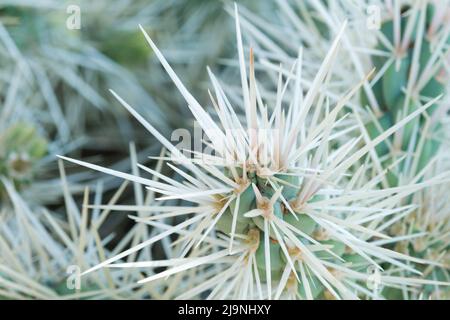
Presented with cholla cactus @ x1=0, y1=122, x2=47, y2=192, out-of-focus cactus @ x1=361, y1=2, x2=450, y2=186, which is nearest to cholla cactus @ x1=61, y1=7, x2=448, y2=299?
out-of-focus cactus @ x1=361, y1=2, x2=450, y2=186

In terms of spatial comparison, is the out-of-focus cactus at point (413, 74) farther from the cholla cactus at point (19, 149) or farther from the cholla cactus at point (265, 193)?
the cholla cactus at point (19, 149)

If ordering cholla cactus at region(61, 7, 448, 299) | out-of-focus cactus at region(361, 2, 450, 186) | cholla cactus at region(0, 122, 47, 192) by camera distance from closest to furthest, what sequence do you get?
cholla cactus at region(61, 7, 448, 299), out-of-focus cactus at region(361, 2, 450, 186), cholla cactus at region(0, 122, 47, 192)

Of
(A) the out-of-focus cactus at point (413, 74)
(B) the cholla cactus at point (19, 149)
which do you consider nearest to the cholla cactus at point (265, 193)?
(A) the out-of-focus cactus at point (413, 74)

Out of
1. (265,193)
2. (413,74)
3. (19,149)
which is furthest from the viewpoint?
(19,149)

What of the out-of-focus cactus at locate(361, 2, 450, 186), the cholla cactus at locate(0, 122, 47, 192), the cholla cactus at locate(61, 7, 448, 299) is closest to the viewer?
the cholla cactus at locate(61, 7, 448, 299)

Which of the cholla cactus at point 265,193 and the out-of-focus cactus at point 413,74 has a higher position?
the out-of-focus cactus at point 413,74

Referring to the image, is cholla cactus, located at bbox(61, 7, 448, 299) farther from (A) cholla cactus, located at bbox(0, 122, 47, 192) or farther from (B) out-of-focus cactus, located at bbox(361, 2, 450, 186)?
(A) cholla cactus, located at bbox(0, 122, 47, 192)

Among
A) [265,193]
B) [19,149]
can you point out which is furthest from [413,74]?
[19,149]

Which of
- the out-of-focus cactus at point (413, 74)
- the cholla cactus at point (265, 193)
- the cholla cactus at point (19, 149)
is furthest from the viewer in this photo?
the cholla cactus at point (19, 149)

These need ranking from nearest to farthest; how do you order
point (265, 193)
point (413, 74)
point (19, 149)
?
point (265, 193)
point (413, 74)
point (19, 149)

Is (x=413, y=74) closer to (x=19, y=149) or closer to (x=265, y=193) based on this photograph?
(x=265, y=193)

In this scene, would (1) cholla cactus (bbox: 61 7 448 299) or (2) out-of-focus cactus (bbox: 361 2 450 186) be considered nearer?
(1) cholla cactus (bbox: 61 7 448 299)

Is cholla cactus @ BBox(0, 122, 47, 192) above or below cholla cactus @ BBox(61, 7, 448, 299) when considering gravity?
above
